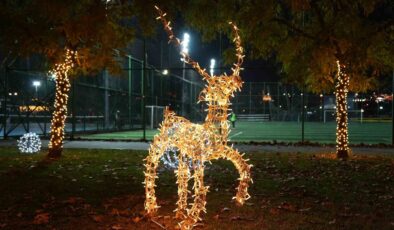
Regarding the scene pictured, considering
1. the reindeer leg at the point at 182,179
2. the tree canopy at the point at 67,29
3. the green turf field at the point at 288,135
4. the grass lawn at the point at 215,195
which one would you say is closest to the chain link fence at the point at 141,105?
the green turf field at the point at 288,135

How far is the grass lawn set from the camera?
712 cm

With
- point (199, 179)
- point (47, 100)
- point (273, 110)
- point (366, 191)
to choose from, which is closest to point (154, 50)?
point (47, 100)

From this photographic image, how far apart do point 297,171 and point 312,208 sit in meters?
4.32

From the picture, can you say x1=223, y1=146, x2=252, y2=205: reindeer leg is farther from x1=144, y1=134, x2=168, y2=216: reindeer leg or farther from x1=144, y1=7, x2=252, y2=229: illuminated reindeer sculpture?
x1=144, y1=134, x2=168, y2=216: reindeer leg

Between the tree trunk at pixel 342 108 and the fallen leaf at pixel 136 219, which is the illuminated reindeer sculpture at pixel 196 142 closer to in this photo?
the fallen leaf at pixel 136 219

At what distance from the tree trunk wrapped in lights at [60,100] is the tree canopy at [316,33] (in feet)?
13.0

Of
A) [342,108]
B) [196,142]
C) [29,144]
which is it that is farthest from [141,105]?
[196,142]

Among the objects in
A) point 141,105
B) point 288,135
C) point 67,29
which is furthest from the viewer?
point 141,105

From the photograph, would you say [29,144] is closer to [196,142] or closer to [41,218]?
[41,218]

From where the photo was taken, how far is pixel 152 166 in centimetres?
711

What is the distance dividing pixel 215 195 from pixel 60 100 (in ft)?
24.8

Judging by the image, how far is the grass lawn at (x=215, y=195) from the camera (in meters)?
7.12

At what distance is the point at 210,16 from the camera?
16688mm

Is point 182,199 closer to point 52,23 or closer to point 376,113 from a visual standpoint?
point 52,23
